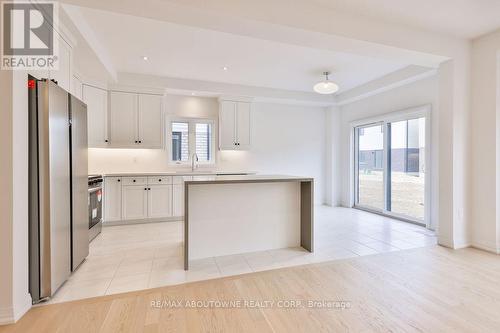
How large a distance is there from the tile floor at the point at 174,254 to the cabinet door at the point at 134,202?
0.79ft

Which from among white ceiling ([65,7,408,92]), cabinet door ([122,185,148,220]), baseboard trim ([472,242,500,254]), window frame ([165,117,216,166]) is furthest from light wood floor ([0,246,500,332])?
window frame ([165,117,216,166])

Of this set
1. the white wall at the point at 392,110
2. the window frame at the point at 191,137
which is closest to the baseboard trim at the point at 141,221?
the window frame at the point at 191,137

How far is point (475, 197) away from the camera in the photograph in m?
3.25

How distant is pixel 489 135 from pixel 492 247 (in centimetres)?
141

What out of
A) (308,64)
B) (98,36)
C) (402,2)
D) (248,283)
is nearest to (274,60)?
(308,64)

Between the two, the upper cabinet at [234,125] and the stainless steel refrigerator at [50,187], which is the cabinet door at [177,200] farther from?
the stainless steel refrigerator at [50,187]

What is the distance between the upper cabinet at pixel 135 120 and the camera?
4473mm

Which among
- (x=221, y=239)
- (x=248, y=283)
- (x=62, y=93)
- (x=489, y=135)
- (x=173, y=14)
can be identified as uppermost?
(x=173, y=14)

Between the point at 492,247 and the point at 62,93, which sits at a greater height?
the point at 62,93

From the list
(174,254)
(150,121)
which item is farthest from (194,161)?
(174,254)

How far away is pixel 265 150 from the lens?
5992mm

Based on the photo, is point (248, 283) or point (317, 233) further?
point (317, 233)

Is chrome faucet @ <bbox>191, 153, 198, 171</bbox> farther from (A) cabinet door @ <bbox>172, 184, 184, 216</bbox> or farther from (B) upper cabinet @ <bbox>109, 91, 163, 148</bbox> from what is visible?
(B) upper cabinet @ <bbox>109, 91, 163, 148</bbox>

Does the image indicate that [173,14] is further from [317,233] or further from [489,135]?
[489,135]
